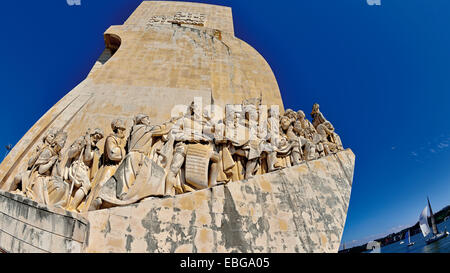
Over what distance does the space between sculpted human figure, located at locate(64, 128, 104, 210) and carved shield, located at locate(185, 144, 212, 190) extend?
1.93 m

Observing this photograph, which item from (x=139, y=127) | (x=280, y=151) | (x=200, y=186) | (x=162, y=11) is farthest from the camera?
(x=162, y=11)

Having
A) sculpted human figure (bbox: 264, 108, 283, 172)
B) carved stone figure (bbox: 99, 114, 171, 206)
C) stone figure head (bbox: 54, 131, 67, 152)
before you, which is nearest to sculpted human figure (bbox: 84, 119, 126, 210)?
carved stone figure (bbox: 99, 114, 171, 206)

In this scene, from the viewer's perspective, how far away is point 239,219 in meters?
4.61

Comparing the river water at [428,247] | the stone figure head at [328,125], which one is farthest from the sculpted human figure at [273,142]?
the river water at [428,247]

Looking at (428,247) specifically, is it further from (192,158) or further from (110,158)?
(110,158)

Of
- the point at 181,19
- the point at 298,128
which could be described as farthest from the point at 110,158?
the point at 181,19

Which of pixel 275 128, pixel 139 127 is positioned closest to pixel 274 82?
pixel 275 128

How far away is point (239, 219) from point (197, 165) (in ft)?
4.59

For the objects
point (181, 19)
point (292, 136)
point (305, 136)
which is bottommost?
point (292, 136)

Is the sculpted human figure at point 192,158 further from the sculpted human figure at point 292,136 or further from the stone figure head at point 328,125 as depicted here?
the stone figure head at point 328,125

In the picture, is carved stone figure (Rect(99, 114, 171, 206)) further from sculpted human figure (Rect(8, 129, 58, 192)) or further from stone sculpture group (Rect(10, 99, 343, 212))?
sculpted human figure (Rect(8, 129, 58, 192))

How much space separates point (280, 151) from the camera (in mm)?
6723
